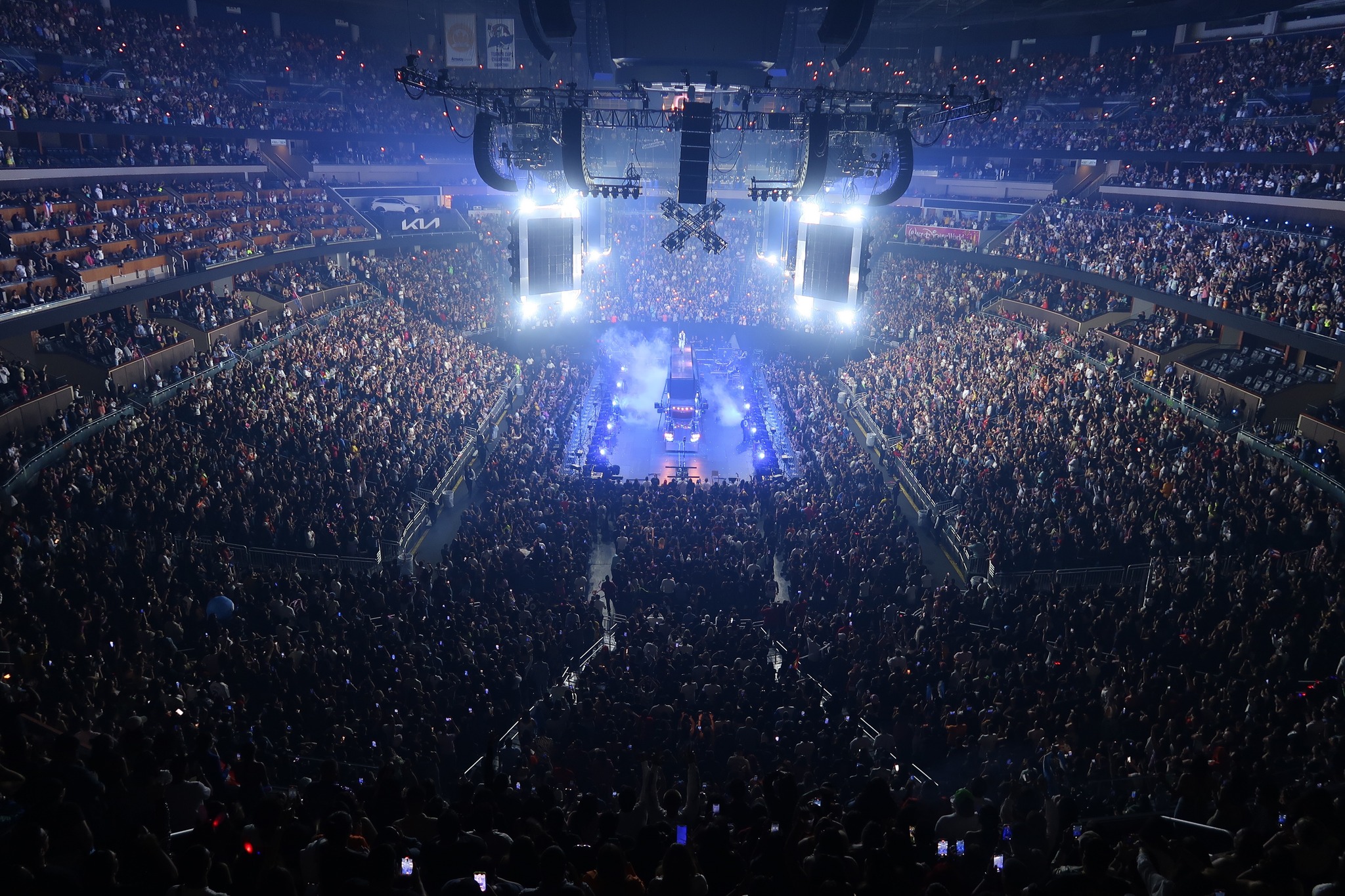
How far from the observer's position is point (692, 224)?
26.3 meters

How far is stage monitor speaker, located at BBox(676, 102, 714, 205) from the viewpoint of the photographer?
1950 centimetres

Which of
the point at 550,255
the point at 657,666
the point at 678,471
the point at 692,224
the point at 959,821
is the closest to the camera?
the point at 959,821

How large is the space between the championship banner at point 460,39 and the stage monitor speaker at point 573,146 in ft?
49.4

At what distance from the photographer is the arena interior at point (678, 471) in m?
6.47

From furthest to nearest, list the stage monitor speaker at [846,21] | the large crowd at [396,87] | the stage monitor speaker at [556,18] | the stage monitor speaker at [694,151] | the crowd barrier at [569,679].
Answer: the large crowd at [396,87]
the stage monitor speaker at [694,151]
the stage monitor speaker at [846,21]
the stage monitor speaker at [556,18]
the crowd barrier at [569,679]

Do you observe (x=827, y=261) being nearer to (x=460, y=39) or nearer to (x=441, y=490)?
(x=441, y=490)

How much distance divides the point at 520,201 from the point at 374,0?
707 inches

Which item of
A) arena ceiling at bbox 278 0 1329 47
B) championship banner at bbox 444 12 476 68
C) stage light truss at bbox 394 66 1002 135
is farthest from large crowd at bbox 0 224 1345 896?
arena ceiling at bbox 278 0 1329 47

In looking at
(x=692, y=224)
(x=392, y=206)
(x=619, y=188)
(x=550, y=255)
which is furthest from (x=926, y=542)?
(x=392, y=206)

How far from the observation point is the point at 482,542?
1739 cm

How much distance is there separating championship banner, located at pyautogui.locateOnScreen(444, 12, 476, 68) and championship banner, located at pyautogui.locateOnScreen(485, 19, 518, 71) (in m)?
0.88

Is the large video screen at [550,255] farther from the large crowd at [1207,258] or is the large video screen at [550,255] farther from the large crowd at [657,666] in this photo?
the large crowd at [1207,258]

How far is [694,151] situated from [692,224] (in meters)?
6.41

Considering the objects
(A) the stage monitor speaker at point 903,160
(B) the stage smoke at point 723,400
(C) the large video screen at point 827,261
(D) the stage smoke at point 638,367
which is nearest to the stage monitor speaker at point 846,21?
(A) the stage monitor speaker at point 903,160
